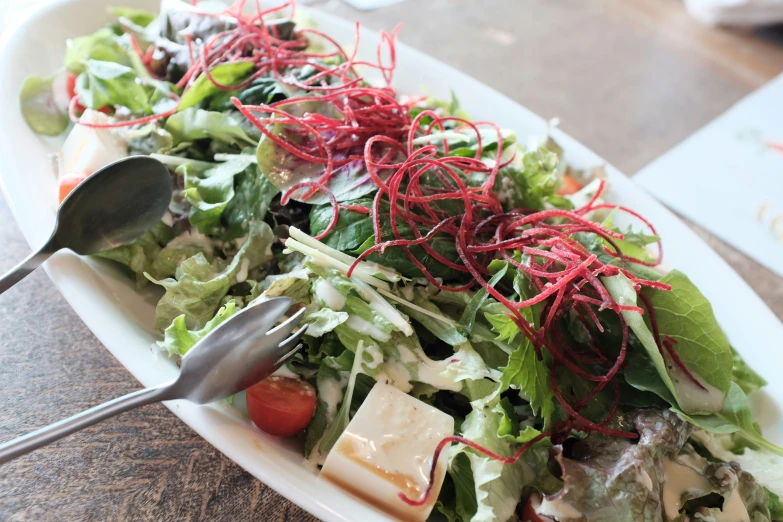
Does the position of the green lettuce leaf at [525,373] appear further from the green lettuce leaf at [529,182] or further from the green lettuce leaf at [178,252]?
the green lettuce leaf at [178,252]

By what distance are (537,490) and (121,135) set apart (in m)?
1.15

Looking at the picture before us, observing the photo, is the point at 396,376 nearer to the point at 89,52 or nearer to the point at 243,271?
the point at 243,271

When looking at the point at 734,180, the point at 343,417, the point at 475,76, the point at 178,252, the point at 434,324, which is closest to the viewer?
the point at 343,417

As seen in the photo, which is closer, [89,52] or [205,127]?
[205,127]

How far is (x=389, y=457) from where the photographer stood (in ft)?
2.90

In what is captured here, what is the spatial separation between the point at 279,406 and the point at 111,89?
0.93 meters

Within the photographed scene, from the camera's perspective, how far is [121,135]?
130cm

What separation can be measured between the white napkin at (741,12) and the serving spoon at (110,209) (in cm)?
290

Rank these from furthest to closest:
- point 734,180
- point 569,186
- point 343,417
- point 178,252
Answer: point 734,180 < point 569,186 < point 178,252 < point 343,417

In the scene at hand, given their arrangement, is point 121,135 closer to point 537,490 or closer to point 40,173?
point 40,173

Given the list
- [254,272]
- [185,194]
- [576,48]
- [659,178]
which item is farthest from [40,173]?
[576,48]

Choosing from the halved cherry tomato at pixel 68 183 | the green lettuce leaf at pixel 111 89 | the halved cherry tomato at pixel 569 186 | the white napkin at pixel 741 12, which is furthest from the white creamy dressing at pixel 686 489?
the white napkin at pixel 741 12

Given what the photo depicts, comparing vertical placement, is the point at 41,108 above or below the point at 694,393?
above

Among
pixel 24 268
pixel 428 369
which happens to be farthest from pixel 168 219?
pixel 428 369
